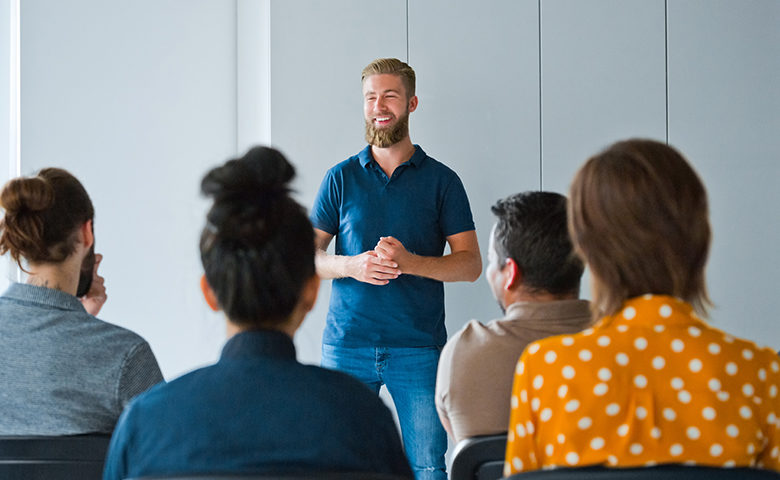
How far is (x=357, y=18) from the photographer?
3949 mm

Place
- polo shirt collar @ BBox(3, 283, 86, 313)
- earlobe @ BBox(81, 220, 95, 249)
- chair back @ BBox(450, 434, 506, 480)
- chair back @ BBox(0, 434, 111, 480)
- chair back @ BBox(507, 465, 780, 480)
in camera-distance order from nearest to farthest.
Answer: chair back @ BBox(507, 465, 780, 480)
chair back @ BBox(0, 434, 111, 480)
chair back @ BBox(450, 434, 506, 480)
polo shirt collar @ BBox(3, 283, 86, 313)
earlobe @ BBox(81, 220, 95, 249)

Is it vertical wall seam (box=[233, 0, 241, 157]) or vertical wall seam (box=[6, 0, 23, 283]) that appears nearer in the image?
vertical wall seam (box=[6, 0, 23, 283])

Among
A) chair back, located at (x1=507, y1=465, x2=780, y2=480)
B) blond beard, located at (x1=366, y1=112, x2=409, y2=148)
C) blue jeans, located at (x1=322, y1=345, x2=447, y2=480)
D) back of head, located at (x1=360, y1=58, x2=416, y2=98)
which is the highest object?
back of head, located at (x1=360, y1=58, x2=416, y2=98)

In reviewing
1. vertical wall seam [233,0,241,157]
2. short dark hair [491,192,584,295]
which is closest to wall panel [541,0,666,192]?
vertical wall seam [233,0,241,157]

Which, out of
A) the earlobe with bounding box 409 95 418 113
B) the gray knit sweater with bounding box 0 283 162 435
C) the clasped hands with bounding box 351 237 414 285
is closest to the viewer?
the gray knit sweater with bounding box 0 283 162 435

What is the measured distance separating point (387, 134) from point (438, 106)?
2.33 feet

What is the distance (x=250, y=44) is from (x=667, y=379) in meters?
3.55

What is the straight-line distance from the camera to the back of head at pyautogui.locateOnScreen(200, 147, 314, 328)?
1237mm

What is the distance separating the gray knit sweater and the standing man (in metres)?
1.37

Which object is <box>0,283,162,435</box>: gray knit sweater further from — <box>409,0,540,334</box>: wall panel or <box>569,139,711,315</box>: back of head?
<box>409,0,540,334</box>: wall panel

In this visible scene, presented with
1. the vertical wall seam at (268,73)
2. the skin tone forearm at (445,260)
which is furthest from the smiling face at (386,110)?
the vertical wall seam at (268,73)

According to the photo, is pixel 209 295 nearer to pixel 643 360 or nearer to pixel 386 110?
pixel 643 360

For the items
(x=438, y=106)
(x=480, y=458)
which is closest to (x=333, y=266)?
(x=438, y=106)

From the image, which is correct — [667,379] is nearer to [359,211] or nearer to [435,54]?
[359,211]
